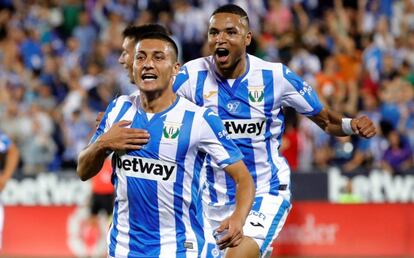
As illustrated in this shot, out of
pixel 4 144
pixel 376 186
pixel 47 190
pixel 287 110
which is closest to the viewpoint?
pixel 4 144

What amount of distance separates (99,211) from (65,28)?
5.56m

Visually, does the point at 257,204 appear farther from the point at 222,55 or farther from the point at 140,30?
the point at 140,30

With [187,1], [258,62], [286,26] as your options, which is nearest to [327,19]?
[286,26]

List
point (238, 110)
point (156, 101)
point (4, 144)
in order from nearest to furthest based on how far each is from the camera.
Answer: point (156, 101), point (238, 110), point (4, 144)

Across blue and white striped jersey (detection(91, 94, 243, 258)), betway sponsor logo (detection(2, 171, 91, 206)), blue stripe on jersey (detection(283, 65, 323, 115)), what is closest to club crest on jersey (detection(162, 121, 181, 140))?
blue and white striped jersey (detection(91, 94, 243, 258))

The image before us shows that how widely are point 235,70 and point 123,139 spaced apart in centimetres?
190

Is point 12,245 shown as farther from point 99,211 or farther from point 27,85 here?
point 27,85

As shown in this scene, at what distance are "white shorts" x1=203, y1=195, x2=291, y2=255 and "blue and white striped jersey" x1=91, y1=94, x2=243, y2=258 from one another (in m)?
1.42

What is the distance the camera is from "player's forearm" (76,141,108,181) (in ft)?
19.0

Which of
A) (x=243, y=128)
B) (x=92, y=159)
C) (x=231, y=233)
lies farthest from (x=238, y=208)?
(x=243, y=128)

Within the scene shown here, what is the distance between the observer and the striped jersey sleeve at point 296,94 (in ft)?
24.8

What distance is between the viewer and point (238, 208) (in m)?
5.77

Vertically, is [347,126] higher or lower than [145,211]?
higher

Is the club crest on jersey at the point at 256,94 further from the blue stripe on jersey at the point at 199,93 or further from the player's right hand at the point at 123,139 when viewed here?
the player's right hand at the point at 123,139
